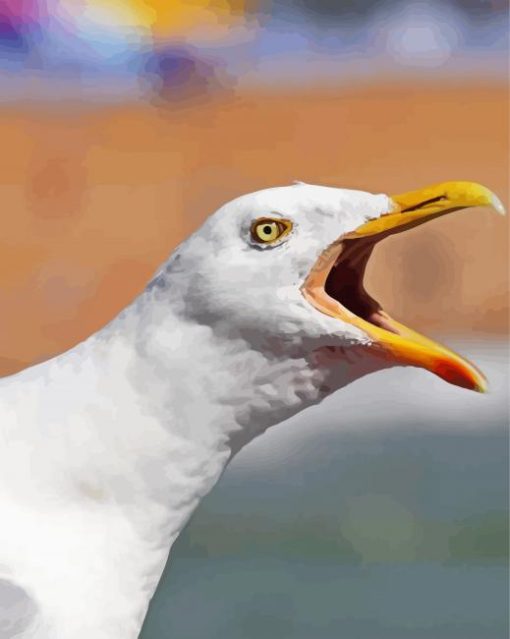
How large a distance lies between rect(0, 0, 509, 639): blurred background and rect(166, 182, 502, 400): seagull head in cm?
403

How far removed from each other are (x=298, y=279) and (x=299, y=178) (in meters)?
6.07

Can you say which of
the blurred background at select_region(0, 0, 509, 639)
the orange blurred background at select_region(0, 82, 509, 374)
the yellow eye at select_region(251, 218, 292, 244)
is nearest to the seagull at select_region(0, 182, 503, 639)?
the yellow eye at select_region(251, 218, 292, 244)

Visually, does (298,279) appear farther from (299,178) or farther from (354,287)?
(299,178)

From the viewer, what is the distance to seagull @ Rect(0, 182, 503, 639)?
124 centimetres

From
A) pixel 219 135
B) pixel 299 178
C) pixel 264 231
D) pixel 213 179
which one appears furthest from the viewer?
pixel 219 135

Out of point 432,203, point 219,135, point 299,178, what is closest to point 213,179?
point 219,135

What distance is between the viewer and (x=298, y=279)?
4.09ft

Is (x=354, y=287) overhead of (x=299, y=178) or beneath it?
overhead

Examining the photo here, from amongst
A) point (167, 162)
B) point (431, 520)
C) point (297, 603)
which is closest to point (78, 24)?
point (167, 162)

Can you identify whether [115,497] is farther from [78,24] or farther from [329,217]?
[78,24]

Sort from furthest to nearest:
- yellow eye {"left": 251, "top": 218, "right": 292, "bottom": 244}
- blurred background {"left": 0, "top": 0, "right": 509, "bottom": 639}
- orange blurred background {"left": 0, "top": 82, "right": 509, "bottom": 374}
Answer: orange blurred background {"left": 0, "top": 82, "right": 509, "bottom": 374} < blurred background {"left": 0, "top": 0, "right": 509, "bottom": 639} < yellow eye {"left": 251, "top": 218, "right": 292, "bottom": 244}

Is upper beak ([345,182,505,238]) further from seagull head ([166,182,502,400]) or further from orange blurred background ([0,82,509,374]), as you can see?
orange blurred background ([0,82,509,374])

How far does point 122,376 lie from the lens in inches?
49.9

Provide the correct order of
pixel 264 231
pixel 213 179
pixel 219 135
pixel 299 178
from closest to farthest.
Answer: pixel 264 231 < pixel 299 178 < pixel 213 179 < pixel 219 135
